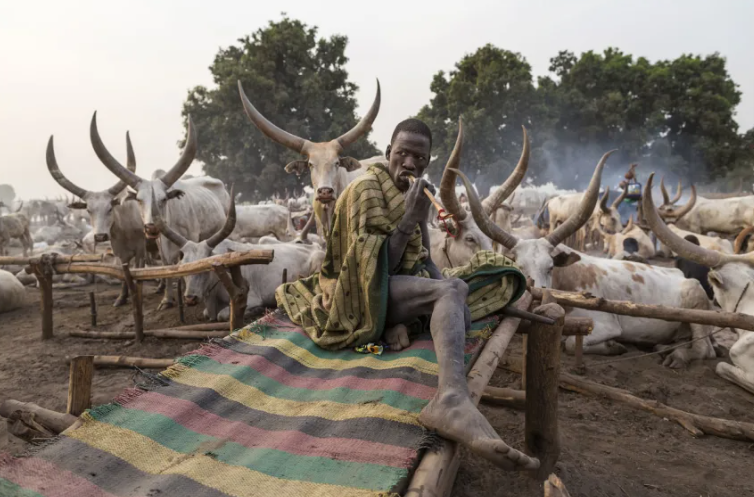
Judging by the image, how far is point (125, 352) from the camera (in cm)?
455

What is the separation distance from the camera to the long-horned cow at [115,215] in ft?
20.4

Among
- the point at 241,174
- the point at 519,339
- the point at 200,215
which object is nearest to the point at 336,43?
the point at 241,174

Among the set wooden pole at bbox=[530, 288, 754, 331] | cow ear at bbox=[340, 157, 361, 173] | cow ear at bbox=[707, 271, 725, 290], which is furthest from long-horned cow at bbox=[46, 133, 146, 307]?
cow ear at bbox=[707, 271, 725, 290]

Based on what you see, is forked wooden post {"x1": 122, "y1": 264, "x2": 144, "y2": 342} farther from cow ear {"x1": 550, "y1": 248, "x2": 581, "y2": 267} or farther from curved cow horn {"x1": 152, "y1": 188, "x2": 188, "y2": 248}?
cow ear {"x1": 550, "y1": 248, "x2": 581, "y2": 267}

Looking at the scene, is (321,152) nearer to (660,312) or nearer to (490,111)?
(660,312)

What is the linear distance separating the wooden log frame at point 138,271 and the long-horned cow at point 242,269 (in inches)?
18.7

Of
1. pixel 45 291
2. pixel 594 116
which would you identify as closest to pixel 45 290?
pixel 45 291

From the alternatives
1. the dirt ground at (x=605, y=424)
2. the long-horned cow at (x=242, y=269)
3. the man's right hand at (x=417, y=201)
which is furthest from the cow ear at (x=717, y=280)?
the long-horned cow at (x=242, y=269)

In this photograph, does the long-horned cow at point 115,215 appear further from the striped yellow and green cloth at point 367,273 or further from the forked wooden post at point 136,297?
the striped yellow and green cloth at point 367,273

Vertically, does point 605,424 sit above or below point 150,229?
below

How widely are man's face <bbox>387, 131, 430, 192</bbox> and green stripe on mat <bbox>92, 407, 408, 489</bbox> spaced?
149 cm

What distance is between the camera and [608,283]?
4.80m

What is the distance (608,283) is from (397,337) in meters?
3.47

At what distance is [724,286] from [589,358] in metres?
1.34
